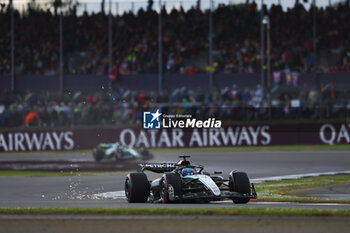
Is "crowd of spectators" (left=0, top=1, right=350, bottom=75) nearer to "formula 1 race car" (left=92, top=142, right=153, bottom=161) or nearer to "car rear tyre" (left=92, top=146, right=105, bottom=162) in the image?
"formula 1 race car" (left=92, top=142, right=153, bottom=161)

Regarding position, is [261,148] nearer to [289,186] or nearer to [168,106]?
[168,106]

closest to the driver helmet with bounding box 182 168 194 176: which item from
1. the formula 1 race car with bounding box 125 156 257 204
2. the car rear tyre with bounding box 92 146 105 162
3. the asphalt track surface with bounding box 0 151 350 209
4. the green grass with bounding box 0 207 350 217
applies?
the formula 1 race car with bounding box 125 156 257 204

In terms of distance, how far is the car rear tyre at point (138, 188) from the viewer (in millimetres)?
13680

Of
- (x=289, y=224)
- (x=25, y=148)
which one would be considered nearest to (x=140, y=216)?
(x=289, y=224)

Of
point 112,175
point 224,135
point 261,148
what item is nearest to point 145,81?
point 224,135

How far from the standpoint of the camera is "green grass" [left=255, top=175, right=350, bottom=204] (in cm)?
1446

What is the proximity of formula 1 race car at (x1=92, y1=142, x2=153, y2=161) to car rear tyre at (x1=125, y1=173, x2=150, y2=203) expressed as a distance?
44.1 ft

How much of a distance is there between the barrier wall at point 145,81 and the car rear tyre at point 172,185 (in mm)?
22214

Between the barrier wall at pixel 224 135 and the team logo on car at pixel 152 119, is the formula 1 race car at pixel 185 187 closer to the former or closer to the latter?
the team logo on car at pixel 152 119

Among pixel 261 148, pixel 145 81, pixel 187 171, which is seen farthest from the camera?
pixel 145 81

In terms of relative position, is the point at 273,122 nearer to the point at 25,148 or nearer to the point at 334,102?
the point at 334,102

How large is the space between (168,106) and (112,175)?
8.61m

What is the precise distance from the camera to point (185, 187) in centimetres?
1332

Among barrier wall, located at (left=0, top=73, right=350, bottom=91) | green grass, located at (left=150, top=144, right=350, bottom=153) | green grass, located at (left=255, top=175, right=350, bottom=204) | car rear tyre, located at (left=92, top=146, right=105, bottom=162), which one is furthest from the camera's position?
barrier wall, located at (left=0, top=73, right=350, bottom=91)
